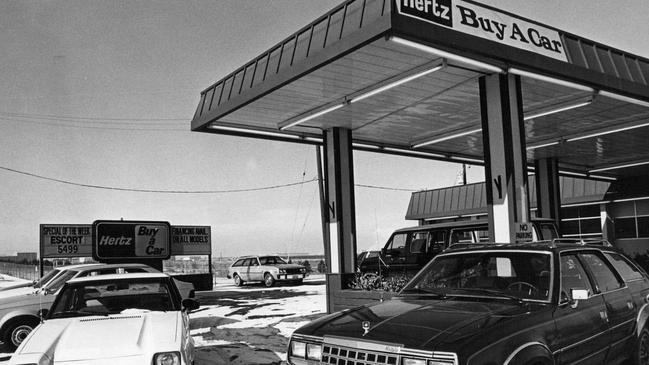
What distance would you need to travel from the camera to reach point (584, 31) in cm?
1270

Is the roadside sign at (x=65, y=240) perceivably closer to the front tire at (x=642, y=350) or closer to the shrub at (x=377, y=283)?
the shrub at (x=377, y=283)

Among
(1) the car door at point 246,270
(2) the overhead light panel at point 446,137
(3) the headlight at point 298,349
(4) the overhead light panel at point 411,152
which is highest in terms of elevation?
(2) the overhead light panel at point 446,137

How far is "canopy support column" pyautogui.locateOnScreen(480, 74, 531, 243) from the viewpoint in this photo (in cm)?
990

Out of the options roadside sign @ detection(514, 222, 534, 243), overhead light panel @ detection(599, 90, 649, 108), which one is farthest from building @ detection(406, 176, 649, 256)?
roadside sign @ detection(514, 222, 534, 243)

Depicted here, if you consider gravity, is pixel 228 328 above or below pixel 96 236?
below

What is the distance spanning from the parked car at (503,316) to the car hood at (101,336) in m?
1.45

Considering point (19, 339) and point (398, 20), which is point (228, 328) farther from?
point (398, 20)

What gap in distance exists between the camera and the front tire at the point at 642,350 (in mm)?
5652

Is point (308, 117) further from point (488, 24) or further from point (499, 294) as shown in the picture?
point (499, 294)

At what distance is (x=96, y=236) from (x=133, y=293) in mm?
14282

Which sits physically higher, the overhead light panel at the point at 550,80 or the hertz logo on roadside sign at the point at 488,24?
the hertz logo on roadside sign at the point at 488,24

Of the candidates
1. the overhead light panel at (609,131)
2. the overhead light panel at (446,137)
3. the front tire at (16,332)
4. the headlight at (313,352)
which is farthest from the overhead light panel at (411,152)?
the headlight at (313,352)

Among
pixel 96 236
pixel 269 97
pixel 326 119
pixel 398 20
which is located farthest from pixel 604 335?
pixel 96 236

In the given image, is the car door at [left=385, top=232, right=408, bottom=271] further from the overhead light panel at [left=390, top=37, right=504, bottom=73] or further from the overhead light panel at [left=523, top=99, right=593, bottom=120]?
the overhead light panel at [left=390, top=37, right=504, bottom=73]
